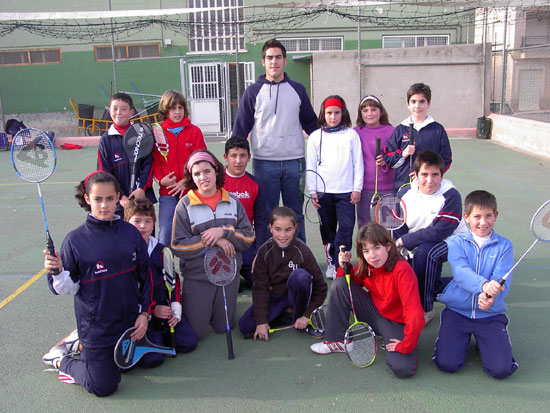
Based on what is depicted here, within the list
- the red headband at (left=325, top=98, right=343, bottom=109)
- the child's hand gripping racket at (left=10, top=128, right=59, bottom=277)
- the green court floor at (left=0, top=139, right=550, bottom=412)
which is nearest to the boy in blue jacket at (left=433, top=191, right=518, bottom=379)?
the green court floor at (left=0, top=139, right=550, bottom=412)

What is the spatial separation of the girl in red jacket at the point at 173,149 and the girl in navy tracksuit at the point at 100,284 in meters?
1.32

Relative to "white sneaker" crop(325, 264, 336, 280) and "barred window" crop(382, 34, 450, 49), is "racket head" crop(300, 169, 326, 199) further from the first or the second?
"barred window" crop(382, 34, 450, 49)

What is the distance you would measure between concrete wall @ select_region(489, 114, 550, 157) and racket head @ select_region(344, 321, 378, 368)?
917 centimetres

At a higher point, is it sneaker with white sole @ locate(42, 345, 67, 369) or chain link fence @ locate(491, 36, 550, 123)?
chain link fence @ locate(491, 36, 550, 123)

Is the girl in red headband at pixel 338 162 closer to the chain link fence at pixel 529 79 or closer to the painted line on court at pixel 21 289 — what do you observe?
the painted line on court at pixel 21 289

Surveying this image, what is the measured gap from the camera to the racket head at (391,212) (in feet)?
13.6

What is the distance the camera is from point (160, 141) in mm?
4527

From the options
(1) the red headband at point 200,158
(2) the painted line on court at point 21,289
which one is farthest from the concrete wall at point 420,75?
(1) the red headband at point 200,158

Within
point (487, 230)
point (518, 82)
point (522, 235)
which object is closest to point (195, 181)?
point (487, 230)

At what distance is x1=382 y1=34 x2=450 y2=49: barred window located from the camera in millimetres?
20945

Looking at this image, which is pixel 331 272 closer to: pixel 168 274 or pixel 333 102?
pixel 333 102

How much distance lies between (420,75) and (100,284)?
14.0 metres

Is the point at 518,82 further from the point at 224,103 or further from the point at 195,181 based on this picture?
the point at 195,181

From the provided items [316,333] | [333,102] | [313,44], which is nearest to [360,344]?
[316,333]
